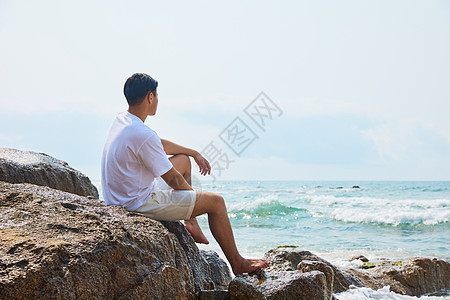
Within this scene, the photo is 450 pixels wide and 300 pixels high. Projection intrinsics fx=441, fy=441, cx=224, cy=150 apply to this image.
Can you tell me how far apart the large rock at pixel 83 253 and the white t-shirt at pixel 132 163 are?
0.18 meters

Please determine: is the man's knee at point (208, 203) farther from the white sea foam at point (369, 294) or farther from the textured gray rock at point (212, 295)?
the white sea foam at point (369, 294)

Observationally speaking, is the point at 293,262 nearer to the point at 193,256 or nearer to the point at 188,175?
the point at 188,175

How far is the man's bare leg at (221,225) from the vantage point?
3732 millimetres

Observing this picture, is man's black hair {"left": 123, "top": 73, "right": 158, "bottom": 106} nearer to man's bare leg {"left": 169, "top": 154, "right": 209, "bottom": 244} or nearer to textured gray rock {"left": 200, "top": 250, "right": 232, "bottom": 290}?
man's bare leg {"left": 169, "top": 154, "right": 209, "bottom": 244}

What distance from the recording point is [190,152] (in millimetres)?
4504

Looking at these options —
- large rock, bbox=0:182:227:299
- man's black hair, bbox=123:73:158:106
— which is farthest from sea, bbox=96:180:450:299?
large rock, bbox=0:182:227:299

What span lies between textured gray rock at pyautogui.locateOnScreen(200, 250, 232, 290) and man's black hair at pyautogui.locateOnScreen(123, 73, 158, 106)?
1.78 m

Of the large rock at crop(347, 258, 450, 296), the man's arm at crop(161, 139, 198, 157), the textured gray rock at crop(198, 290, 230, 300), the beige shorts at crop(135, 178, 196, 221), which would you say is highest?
the man's arm at crop(161, 139, 198, 157)

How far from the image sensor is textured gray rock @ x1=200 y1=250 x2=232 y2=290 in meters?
4.55

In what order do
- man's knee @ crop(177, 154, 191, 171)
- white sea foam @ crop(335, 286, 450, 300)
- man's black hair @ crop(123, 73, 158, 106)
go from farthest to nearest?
white sea foam @ crop(335, 286, 450, 300) → man's knee @ crop(177, 154, 191, 171) → man's black hair @ crop(123, 73, 158, 106)

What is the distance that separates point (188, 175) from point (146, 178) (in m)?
0.71

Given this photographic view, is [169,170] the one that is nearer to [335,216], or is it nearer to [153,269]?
[153,269]

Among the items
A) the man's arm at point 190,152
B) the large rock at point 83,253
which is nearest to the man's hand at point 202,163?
the man's arm at point 190,152

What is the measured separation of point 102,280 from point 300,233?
11.0 meters
